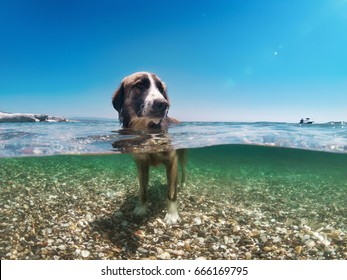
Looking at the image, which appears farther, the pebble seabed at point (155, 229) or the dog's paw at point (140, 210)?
the dog's paw at point (140, 210)

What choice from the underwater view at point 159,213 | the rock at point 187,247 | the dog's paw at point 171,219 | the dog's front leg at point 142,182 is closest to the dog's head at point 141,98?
the underwater view at point 159,213

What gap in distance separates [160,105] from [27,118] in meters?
11.8

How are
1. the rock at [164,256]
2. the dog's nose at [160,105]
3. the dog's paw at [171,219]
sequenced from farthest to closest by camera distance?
the dog's paw at [171,219], the dog's nose at [160,105], the rock at [164,256]

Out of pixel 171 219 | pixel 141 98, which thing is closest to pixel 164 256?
pixel 171 219

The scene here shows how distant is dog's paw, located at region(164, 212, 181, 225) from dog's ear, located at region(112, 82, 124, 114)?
104 inches

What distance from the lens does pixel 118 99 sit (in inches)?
249

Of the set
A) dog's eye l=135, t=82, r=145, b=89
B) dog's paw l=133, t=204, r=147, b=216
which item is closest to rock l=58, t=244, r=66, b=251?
dog's paw l=133, t=204, r=147, b=216

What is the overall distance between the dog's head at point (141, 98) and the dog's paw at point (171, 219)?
6.71 ft

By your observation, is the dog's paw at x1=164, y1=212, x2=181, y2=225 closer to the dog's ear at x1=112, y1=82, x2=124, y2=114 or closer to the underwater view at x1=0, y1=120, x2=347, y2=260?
the underwater view at x1=0, y1=120, x2=347, y2=260

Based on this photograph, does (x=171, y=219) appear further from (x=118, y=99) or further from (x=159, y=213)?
(x=118, y=99)

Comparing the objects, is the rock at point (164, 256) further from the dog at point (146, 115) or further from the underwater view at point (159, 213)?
the dog at point (146, 115)

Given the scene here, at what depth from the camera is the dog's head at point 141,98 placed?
17.4ft

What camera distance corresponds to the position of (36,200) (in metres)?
7.09

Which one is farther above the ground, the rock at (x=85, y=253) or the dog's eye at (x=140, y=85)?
the dog's eye at (x=140, y=85)
